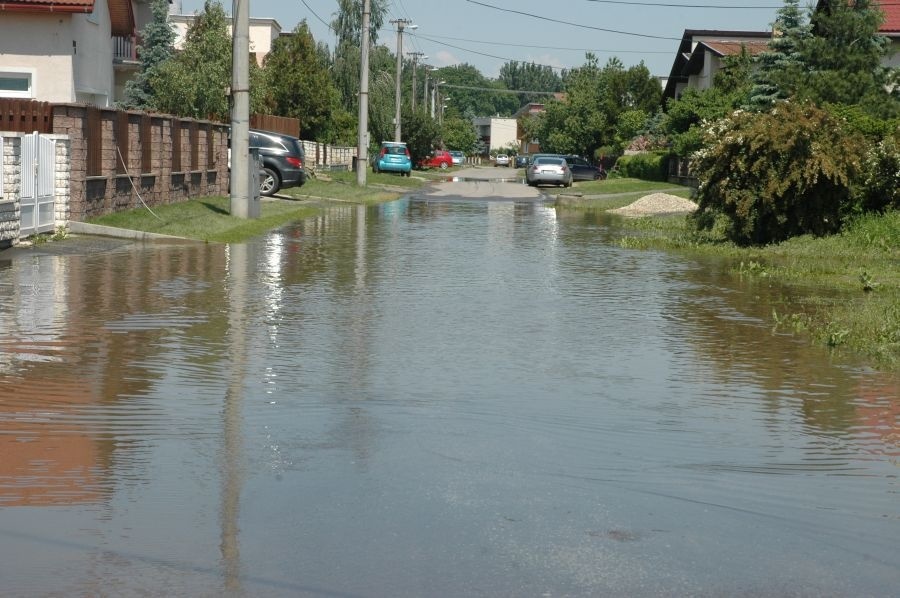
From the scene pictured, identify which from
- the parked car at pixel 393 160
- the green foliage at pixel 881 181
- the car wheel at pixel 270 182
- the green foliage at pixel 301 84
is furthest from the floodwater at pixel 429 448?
the green foliage at pixel 301 84

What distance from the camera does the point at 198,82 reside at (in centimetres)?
4800

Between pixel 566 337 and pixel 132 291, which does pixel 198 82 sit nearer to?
pixel 132 291

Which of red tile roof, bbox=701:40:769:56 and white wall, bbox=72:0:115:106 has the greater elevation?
red tile roof, bbox=701:40:769:56

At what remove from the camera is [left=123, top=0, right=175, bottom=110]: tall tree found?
5366 centimetres

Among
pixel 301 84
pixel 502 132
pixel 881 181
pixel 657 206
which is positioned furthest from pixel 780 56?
pixel 502 132

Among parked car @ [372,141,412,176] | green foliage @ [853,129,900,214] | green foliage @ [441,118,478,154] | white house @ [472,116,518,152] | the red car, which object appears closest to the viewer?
green foliage @ [853,129,900,214]

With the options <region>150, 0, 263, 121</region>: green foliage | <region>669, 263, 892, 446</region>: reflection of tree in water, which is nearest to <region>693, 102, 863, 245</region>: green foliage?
<region>669, 263, 892, 446</region>: reflection of tree in water

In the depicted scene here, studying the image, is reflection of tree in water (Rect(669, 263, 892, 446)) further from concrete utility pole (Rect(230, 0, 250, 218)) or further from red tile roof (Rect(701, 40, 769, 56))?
red tile roof (Rect(701, 40, 769, 56))

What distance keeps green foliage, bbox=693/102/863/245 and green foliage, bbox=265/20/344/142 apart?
148 feet

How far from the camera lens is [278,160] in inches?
1396

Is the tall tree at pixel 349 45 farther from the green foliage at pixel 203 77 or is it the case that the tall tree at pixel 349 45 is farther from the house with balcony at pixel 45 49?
the house with balcony at pixel 45 49

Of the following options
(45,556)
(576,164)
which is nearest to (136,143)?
(45,556)

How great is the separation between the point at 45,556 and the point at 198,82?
44.0m

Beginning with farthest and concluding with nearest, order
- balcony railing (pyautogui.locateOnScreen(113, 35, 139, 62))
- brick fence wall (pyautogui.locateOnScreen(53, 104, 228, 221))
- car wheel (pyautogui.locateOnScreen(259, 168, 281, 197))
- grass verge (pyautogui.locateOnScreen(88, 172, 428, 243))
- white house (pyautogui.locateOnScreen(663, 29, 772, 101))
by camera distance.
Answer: white house (pyautogui.locateOnScreen(663, 29, 772, 101)), balcony railing (pyautogui.locateOnScreen(113, 35, 139, 62)), car wheel (pyautogui.locateOnScreen(259, 168, 281, 197)), grass verge (pyautogui.locateOnScreen(88, 172, 428, 243)), brick fence wall (pyautogui.locateOnScreen(53, 104, 228, 221))
